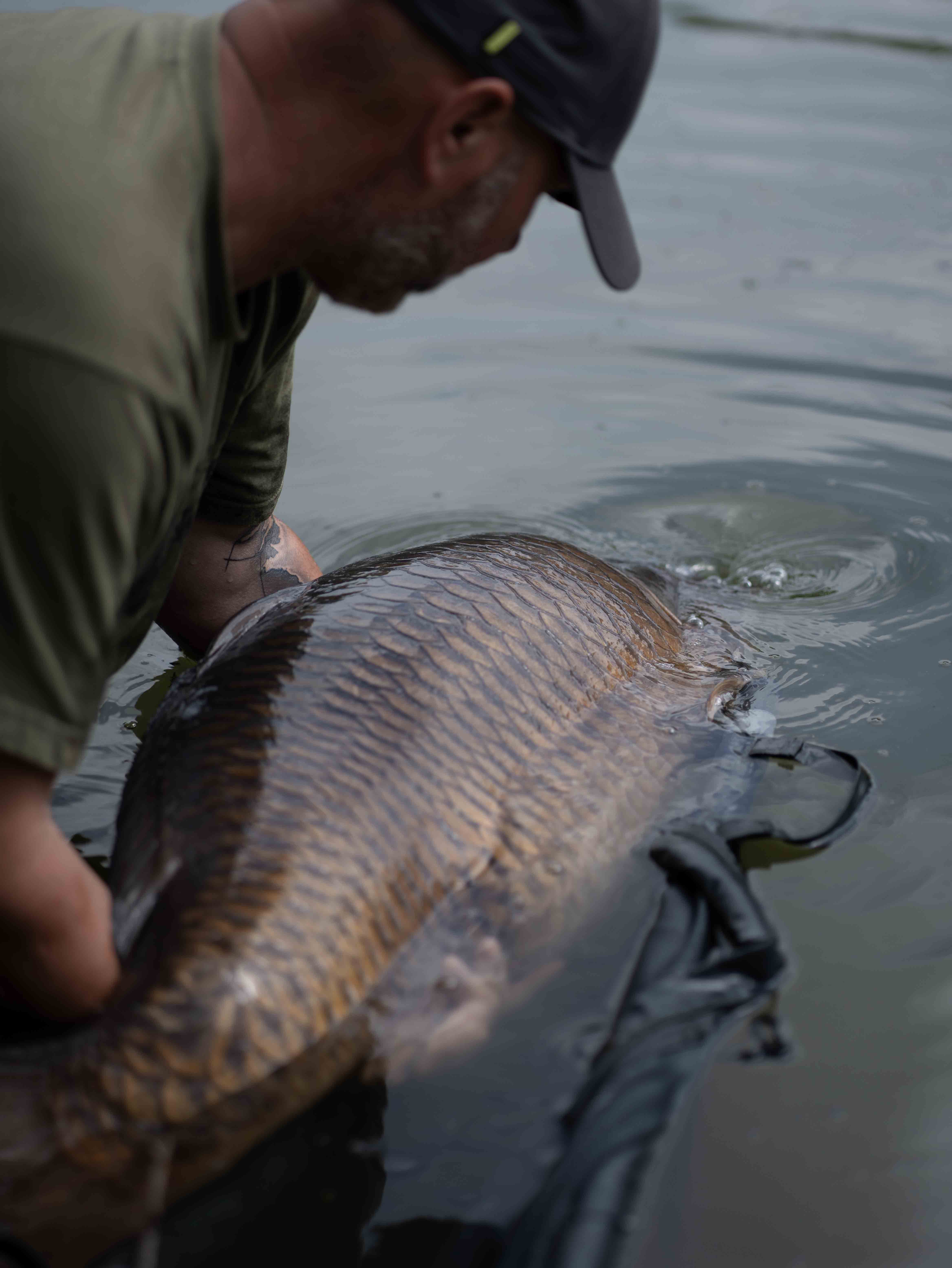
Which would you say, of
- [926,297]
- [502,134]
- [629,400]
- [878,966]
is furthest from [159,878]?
[926,297]

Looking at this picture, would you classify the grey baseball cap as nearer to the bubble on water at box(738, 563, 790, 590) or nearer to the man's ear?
the man's ear

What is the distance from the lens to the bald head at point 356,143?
184 centimetres

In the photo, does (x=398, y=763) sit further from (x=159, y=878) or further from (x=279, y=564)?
(x=279, y=564)

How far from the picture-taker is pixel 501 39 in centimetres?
182

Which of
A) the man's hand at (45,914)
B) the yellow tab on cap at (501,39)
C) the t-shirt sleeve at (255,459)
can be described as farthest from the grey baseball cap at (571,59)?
the man's hand at (45,914)

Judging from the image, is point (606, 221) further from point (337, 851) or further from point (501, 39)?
point (337, 851)

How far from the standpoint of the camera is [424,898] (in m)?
2.21

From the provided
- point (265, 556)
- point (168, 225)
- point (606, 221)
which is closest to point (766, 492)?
point (265, 556)

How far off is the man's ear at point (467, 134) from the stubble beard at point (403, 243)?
0.03m

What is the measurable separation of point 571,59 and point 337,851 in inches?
50.9

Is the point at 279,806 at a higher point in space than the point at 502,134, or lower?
lower

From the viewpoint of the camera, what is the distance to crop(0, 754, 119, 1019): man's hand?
1.74 meters

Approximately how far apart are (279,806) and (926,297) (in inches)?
221

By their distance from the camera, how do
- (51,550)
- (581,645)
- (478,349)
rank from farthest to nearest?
(478,349) < (581,645) < (51,550)
